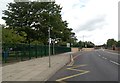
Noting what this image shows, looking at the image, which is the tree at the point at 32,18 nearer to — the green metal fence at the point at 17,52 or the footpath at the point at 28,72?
the green metal fence at the point at 17,52

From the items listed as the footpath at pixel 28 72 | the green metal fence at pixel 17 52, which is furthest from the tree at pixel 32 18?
the footpath at pixel 28 72

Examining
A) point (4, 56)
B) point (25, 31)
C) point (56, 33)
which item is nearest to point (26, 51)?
point (4, 56)

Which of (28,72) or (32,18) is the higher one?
(32,18)

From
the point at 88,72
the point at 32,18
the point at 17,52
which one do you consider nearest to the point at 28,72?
the point at 88,72

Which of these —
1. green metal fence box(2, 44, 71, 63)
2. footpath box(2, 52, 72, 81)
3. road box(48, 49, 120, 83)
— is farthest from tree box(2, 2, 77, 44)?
footpath box(2, 52, 72, 81)

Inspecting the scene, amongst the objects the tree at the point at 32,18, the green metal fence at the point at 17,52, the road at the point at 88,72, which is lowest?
→ the road at the point at 88,72

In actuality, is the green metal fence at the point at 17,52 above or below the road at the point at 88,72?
above

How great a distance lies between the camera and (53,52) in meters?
61.3

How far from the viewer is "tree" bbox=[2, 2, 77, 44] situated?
50.6m

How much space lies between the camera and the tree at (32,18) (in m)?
50.6

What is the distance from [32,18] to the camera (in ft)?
164

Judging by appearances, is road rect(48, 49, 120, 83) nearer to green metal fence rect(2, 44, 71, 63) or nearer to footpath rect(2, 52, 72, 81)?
footpath rect(2, 52, 72, 81)

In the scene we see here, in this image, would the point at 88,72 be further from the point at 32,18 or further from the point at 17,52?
the point at 32,18

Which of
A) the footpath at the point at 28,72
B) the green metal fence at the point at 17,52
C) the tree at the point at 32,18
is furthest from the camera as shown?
the tree at the point at 32,18
